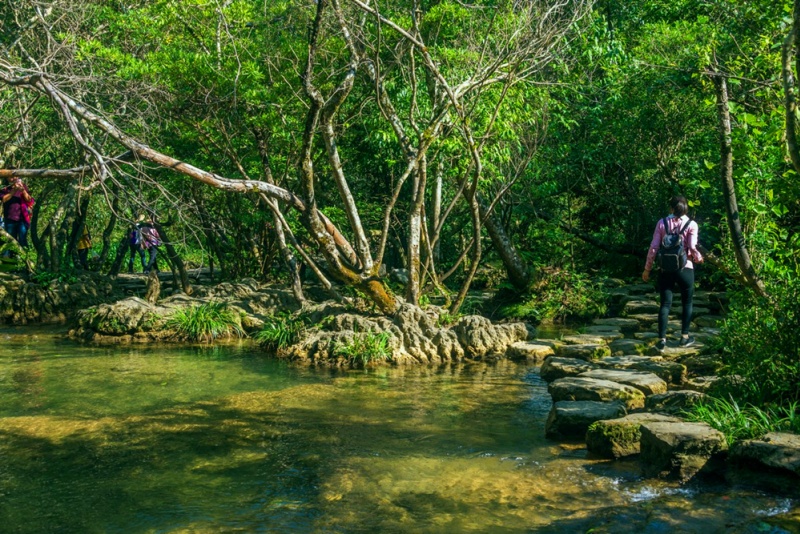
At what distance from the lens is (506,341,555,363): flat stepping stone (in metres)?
10.8

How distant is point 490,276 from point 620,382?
1103 cm

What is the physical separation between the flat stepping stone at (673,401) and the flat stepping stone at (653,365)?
1.30 metres

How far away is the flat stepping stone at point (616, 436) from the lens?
609cm

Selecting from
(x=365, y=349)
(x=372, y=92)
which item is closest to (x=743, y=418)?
(x=365, y=349)

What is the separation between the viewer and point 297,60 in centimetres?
1137

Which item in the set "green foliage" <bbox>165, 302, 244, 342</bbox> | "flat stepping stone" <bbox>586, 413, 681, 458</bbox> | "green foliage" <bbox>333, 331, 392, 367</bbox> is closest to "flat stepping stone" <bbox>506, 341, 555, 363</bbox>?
"green foliage" <bbox>333, 331, 392, 367</bbox>

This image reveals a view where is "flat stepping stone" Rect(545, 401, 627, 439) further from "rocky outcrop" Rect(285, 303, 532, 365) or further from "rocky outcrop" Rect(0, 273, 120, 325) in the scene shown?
"rocky outcrop" Rect(0, 273, 120, 325)

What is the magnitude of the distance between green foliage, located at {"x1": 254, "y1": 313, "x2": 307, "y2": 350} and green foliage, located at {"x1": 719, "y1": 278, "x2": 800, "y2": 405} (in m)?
6.32

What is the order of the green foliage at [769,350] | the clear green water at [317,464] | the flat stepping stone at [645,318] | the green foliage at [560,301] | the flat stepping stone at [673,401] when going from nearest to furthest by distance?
the clear green water at [317,464] < the green foliage at [769,350] < the flat stepping stone at [673,401] < the flat stepping stone at [645,318] < the green foliage at [560,301]

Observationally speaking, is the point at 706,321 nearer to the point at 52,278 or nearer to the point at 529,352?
the point at 529,352

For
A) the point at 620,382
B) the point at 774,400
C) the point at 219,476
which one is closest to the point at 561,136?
the point at 620,382

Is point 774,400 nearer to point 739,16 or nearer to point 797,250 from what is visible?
point 797,250

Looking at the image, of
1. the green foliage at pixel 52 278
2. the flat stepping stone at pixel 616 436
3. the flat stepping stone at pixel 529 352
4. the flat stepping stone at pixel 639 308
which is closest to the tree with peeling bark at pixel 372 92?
the flat stepping stone at pixel 529 352

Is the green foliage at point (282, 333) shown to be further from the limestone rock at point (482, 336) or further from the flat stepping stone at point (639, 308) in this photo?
the flat stepping stone at point (639, 308)
